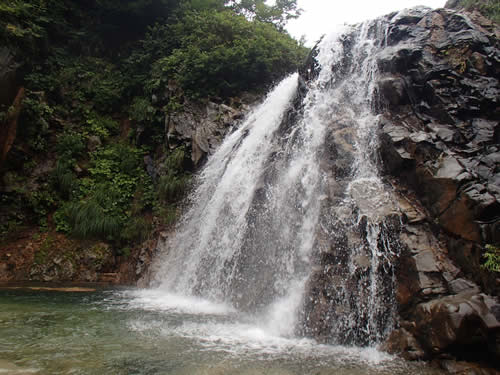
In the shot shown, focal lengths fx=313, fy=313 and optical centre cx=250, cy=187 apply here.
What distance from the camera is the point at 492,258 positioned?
409cm

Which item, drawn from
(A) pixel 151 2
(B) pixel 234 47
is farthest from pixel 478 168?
(A) pixel 151 2

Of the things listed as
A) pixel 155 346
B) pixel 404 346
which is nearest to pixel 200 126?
pixel 155 346

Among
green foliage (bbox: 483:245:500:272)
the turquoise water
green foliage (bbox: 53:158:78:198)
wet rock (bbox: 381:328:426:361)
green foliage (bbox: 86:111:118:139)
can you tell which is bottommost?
the turquoise water

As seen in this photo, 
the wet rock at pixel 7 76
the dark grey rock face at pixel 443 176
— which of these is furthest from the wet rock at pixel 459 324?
the wet rock at pixel 7 76

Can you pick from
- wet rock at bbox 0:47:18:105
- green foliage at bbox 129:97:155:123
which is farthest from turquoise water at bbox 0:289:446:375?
green foliage at bbox 129:97:155:123

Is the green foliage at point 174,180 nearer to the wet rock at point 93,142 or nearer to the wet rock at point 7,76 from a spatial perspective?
the wet rock at point 93,142

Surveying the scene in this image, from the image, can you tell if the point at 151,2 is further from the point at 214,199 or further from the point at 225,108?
the point at 214,199

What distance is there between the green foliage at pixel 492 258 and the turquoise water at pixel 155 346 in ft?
5.12

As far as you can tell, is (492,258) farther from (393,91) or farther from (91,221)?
(91,221)

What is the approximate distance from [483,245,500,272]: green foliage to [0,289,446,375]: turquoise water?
1.56 meters

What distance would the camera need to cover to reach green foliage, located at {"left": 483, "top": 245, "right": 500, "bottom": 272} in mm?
4027

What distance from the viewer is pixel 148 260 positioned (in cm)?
892

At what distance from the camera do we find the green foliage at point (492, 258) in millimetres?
4027

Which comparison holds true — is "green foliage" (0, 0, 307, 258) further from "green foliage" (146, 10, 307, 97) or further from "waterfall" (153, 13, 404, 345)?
"waterfall" (153, 13, 404, 345)
